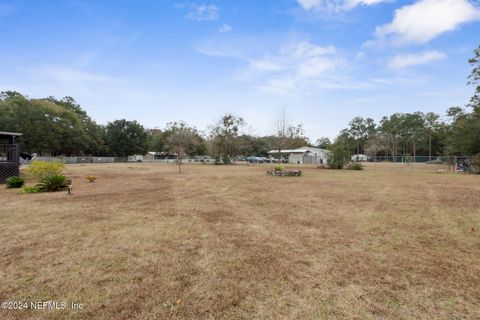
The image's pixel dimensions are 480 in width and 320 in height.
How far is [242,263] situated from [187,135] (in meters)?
43.2

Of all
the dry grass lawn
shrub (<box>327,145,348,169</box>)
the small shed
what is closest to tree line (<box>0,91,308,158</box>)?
shrub (<box>327,145,348,169</box>)

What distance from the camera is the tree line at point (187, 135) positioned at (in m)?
28.6

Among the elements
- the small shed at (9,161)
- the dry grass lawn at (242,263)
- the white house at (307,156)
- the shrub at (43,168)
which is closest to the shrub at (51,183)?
the shrub at (43,168)

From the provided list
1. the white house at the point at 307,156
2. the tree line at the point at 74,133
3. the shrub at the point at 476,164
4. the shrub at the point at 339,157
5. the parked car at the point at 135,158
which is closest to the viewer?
the shrub at the point at 476,164

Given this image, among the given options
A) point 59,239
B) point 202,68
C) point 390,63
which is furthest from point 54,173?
point 390,63

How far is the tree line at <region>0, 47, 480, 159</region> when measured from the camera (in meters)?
28.6

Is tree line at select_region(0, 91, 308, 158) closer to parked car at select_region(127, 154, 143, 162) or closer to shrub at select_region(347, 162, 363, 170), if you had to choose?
parked car at select_region(127, 154, 143, 162)

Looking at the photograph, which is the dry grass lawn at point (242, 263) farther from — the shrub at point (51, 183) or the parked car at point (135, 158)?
the parked car at point (135, 158)

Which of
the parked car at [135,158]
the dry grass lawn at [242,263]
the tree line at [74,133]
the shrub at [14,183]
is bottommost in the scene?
the dry grass lawn at [242,263]

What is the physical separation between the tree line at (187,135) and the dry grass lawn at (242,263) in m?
23.0

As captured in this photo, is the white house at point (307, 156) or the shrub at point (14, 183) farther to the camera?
the white house at point (307, 156)

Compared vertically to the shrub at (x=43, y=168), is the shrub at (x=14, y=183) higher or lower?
lower

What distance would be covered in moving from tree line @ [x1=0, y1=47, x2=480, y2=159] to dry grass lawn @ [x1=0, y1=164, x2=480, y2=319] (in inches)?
906

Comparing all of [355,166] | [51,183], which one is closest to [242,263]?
[51,183]
